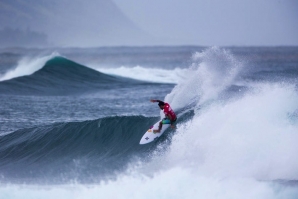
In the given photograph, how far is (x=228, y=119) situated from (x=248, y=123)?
62cm

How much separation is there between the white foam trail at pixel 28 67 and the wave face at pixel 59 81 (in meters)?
0.22

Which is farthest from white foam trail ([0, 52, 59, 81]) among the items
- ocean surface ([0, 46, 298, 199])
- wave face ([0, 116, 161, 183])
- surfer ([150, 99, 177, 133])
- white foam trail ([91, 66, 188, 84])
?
surfer ([150, 99, 177, 133])

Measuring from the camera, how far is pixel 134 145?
635 inches

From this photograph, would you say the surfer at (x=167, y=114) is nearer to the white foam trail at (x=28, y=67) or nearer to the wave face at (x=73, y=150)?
the wave face at (x=73, y=150)

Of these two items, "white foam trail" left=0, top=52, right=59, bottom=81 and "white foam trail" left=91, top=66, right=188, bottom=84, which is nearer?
"white foam trail" left=0, top=52, right=59, bottom=81

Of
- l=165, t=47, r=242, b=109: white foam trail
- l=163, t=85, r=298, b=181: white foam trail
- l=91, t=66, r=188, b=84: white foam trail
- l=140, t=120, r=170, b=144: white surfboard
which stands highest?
l=91, t=66, r=188, b=84: white foam trail

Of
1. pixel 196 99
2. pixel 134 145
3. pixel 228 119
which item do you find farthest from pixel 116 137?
pixel 228 119

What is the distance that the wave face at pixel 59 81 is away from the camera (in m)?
31.2

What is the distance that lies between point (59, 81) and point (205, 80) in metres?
17.7

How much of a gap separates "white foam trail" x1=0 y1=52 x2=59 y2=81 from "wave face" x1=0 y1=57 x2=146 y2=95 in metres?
0.22

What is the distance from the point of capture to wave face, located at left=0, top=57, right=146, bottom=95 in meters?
31.2

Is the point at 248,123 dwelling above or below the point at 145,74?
below

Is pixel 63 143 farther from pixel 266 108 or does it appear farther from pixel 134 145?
pixel 266 108

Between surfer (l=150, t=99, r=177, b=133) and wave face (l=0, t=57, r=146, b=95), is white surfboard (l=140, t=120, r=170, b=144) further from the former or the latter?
wave face (l=0, t=57, r=146, b=95)
